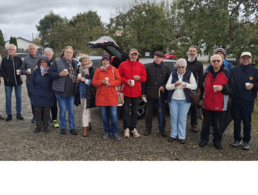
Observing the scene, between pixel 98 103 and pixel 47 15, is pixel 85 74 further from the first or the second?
pixel 47 15

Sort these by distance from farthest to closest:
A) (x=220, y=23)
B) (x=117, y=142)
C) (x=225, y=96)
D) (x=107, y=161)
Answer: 1. (x=220, y=23)
2. (x=117, y=142)
3. (x=225, y=96)
4. (x=107, y=161)

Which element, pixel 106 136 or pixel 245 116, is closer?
pixel 245 116

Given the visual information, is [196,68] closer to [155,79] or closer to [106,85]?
[155,79]

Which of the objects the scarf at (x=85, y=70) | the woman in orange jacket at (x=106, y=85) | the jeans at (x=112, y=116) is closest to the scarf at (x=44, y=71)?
the scarf at (x=85, y=70)

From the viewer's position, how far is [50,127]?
534cm

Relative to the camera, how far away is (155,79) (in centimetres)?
466

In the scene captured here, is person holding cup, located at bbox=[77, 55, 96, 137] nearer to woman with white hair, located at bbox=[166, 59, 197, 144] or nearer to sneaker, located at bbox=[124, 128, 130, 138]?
sneaker, located at bbox=[124, 128, 130, 138]

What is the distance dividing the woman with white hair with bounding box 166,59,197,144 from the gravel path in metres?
0.35

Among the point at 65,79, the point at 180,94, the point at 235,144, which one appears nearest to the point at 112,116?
the point at 65,79

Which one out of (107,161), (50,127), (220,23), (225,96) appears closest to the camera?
(107,161)

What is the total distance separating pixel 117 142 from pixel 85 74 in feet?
5.22

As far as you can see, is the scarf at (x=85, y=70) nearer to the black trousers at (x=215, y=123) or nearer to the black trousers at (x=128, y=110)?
the black trousers at (x=128, y=110)

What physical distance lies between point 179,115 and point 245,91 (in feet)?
4.27

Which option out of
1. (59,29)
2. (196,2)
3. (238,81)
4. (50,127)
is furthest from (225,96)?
(59,29)
